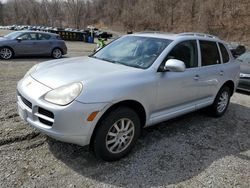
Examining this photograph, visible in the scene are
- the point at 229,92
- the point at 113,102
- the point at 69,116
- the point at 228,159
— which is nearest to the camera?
the point at 69,116

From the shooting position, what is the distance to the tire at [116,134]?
321 cm

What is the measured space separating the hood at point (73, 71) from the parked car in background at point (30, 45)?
29.8ft

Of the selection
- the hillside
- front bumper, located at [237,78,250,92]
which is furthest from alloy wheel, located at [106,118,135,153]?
the hillside

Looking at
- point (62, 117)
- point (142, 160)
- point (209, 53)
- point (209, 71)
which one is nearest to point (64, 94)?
point (62, 117)

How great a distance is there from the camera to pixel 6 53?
12000 mm

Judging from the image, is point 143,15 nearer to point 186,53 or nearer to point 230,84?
point 230,84

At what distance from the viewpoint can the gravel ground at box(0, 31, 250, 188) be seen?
10.2 ft

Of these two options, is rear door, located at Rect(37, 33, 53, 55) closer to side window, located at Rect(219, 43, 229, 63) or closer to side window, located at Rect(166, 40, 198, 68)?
side window, located at Rect(219, 43, 229, 63)

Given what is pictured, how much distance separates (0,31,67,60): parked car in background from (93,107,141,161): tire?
33.7 ft

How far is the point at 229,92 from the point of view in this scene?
571 cm

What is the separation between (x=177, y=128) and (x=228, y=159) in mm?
1134

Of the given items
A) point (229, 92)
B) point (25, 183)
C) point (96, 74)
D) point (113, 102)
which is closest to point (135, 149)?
point (113, 102)

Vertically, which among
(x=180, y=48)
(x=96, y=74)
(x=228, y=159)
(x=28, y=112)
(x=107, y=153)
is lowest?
(x=228, y=159)

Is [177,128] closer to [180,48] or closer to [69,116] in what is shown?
[180,48]
